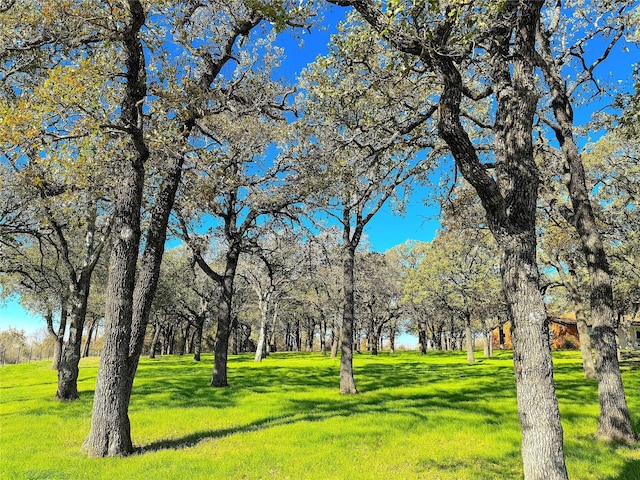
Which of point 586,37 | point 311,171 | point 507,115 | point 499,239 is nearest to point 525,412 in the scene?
point 499,239

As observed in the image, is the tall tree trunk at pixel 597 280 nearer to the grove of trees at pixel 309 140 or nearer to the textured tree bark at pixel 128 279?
the grove of trees at pixel 309 140

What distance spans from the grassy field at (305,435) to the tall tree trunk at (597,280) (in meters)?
0.64

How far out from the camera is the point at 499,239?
5.56m

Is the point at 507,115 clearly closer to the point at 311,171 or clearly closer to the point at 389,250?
the point at 311,171

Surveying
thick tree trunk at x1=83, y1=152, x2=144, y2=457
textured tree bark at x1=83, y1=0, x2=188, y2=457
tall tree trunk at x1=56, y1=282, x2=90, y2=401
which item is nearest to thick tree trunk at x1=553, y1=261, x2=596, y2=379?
textured tree bark at x1=83, y1=0, x2=188, y2=457

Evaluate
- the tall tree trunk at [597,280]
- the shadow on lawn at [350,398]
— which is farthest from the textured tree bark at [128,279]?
the tall tree trunk at [597,280]

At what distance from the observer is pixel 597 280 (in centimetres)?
1000

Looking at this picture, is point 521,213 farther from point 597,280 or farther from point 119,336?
point 119,336

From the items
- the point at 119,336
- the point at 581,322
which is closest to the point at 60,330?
the point at 119,336

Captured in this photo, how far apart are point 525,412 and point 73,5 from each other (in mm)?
10916

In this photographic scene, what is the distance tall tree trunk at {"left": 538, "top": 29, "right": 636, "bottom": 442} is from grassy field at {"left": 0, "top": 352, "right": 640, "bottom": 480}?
2.09ft

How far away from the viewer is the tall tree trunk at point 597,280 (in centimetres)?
923

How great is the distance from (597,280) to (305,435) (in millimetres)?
8080

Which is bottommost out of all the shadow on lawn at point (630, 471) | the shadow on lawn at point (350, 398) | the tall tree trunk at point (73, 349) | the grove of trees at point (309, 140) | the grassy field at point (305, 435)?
the shadow on lawn at point (350, 398)
